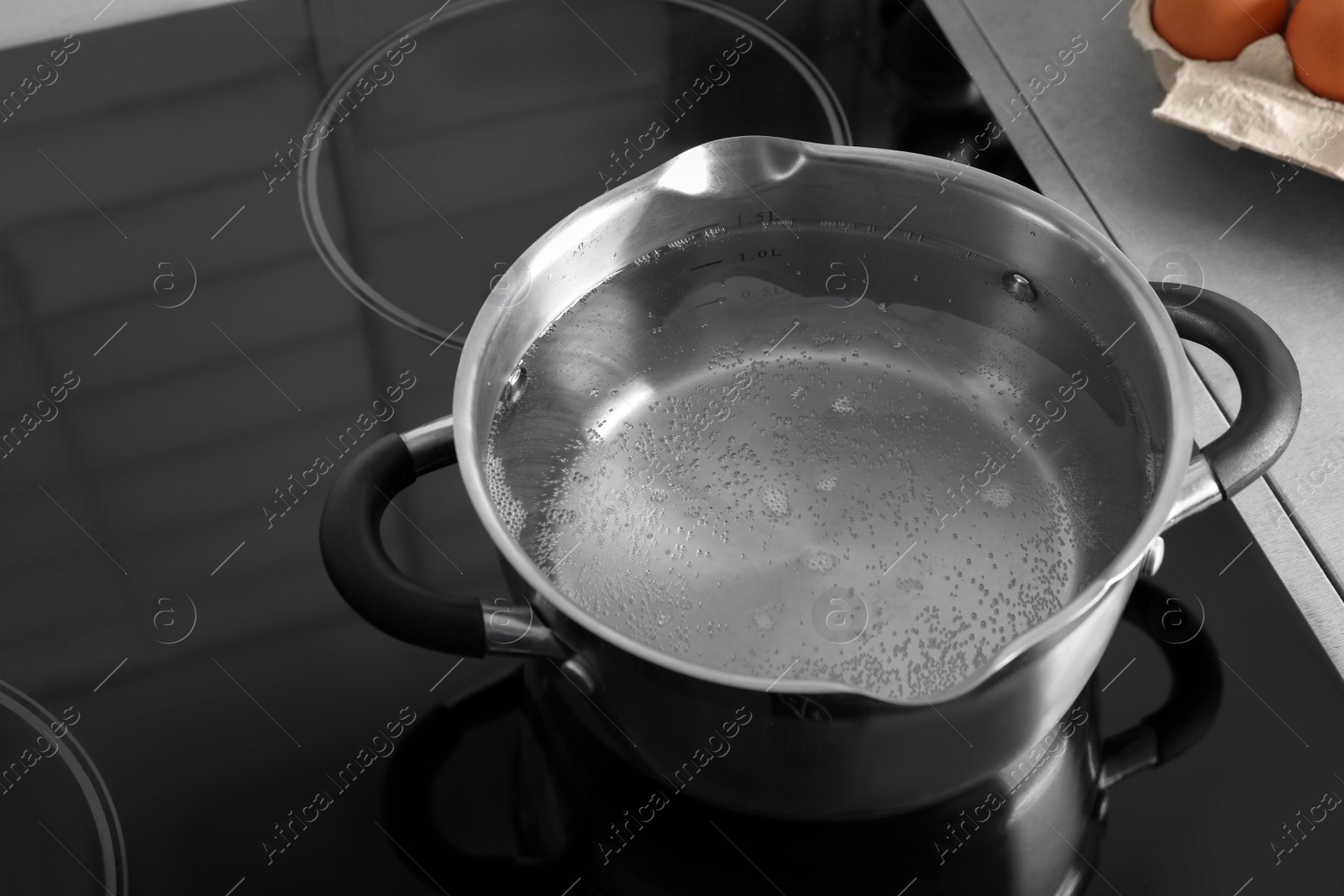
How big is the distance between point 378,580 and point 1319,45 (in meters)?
0.61

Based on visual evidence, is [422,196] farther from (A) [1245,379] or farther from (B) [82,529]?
(A) [1245,379]

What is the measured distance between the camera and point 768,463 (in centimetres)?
64

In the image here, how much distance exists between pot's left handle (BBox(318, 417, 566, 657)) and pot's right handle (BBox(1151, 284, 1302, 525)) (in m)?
0.26

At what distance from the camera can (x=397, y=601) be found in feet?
1.65

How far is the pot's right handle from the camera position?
524mm

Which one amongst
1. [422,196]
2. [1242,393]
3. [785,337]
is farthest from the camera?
[422,196]

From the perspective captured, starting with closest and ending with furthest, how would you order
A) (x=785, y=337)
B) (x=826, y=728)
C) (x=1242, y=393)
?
→ (x=826, y=728) < (x=1242, y=393) < (x=785, y=337)

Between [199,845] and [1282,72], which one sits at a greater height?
[199,845]

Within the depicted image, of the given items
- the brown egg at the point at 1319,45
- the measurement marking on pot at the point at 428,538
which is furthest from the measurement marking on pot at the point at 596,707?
the brown egg at the point at 1319,45

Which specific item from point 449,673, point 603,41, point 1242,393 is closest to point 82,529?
point 449,673

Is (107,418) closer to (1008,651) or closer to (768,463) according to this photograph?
(768,463)

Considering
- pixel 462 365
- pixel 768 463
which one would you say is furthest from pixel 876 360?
pixel 462 365

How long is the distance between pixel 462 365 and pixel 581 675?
135 millimetres

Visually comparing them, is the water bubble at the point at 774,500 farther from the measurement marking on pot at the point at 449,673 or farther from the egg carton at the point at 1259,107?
the egg carton at the point at 1259,107
